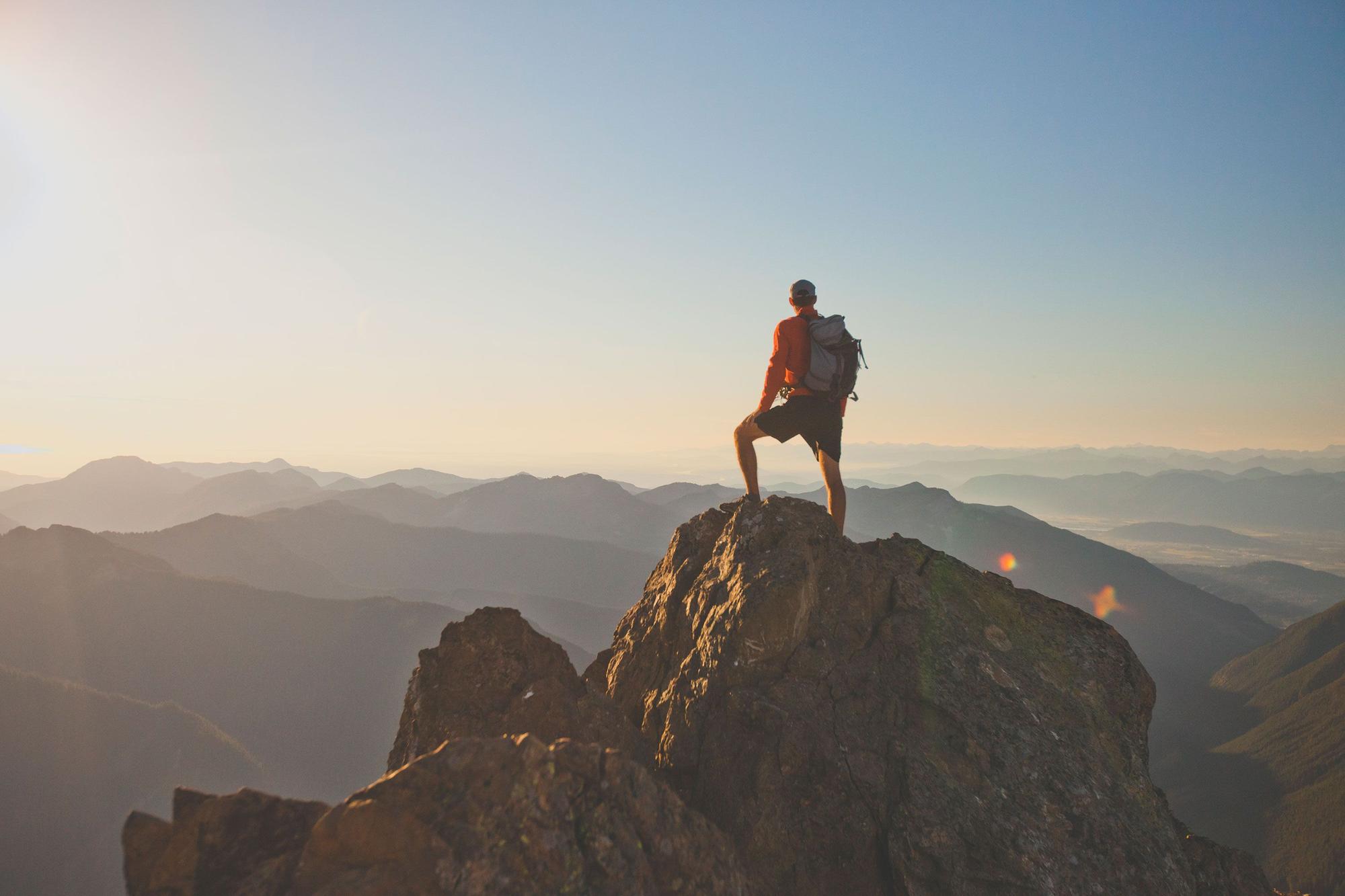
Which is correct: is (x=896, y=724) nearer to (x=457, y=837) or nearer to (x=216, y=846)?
(x=457, y=837)

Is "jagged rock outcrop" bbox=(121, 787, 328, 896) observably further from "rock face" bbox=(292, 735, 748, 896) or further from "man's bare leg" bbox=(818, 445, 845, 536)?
"man's bare leg" bbox=(818, 445, 845, 536)

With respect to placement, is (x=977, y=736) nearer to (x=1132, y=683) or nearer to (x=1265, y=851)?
(x=1132, y=683)

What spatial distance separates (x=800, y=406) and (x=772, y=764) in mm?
5548

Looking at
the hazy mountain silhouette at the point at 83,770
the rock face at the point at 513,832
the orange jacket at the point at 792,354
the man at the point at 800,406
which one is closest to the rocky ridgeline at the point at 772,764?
the rock face at the point at 513,832

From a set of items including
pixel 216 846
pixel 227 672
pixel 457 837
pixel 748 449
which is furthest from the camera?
pixel 227 672

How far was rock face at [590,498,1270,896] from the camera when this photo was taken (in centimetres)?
752

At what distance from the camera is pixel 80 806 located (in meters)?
122

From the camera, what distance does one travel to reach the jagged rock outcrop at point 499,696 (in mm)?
8305

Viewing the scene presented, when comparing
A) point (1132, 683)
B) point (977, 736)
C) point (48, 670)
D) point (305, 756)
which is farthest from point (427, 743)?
point (48, 670)

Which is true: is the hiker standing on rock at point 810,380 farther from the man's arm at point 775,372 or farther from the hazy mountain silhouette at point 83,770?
the hazy mountain silhouette at point 83,770

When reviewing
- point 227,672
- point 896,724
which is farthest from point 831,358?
point 227,672

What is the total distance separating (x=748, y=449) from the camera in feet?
39.0

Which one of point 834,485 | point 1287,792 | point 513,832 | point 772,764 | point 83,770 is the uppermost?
point 834,485

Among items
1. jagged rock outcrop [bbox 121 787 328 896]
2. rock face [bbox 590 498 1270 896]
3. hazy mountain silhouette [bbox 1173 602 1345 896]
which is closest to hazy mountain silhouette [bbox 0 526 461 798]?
rock face [bbox 590 498 1270 896]
